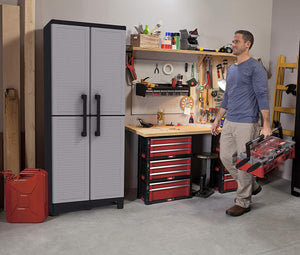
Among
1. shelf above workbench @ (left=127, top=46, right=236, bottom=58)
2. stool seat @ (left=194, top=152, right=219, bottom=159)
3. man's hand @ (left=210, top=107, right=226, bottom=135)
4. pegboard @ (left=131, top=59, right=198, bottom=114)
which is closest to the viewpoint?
man's hand @ (left=210, top=107, right=226, bottom=135)

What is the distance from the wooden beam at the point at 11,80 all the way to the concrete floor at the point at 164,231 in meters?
0.66

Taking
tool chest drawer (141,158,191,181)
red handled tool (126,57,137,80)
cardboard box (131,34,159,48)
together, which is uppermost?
cardboard box (131,34,159,48)

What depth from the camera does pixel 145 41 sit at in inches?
158

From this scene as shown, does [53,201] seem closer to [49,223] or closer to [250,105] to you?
[49,223]

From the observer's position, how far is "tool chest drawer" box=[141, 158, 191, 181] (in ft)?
12.5

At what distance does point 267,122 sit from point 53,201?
2206mm

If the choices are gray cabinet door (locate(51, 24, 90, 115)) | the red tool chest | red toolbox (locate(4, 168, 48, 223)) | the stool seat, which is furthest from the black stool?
red toolbox (locate(4, 168, 48, 223))

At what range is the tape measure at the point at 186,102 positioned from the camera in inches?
179

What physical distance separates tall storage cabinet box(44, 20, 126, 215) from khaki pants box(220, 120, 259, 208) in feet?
3.56

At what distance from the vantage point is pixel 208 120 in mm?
4688

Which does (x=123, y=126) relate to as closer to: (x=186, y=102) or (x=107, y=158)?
(x=107, y=158)

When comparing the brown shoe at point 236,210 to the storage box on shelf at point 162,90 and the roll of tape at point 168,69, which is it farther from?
the roll of tape at point 168,69

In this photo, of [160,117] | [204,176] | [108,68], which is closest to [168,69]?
[160,117]

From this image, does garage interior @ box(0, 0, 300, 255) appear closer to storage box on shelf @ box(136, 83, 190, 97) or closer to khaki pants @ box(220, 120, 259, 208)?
storage box on shelf @ box(136, 83, 190, 97)
